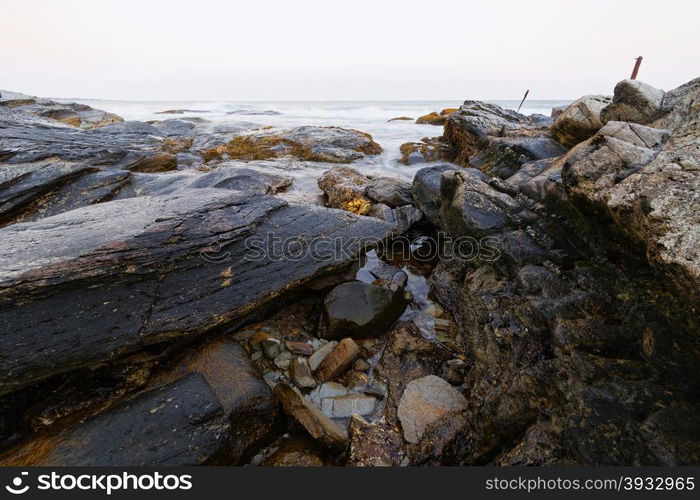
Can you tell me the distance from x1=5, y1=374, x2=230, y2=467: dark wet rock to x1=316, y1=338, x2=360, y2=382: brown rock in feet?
4.35

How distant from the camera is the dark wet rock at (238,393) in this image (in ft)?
10.5

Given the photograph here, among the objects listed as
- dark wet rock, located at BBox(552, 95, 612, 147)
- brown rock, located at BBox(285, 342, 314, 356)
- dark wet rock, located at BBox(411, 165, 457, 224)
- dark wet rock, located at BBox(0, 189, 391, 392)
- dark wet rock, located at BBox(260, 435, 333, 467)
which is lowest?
dark wet rock, located at BBox(260, 435, 333, 467)

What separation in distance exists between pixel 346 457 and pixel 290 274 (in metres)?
2.37

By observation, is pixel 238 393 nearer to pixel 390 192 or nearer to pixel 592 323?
pixel 592 323

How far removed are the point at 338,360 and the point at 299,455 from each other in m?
1.17

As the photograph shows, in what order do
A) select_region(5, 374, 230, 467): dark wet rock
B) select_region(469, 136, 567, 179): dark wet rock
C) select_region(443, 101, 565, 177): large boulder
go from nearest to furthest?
select_region(5, 374, 230, 467): dark wet rock, select_region(469, 136, 567, 179): dark wet rock, select_region(443, 101, 565, 177): large boulder

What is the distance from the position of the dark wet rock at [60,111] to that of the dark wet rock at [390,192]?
21.3m

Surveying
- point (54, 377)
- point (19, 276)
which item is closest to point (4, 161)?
point (19, 276)

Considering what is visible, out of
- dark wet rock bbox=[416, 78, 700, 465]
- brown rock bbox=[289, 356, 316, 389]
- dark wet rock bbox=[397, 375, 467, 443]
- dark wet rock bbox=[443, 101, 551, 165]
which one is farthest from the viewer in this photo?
dark wet rock bbox=[443, 101, 551, 165]

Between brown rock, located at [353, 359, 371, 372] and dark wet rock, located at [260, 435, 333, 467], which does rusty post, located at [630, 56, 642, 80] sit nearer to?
brown rock, located at [353, 359, 371, 372]

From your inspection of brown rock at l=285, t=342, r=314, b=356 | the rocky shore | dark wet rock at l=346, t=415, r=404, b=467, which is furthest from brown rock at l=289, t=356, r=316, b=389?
dark wet rock at l=346, t=415, r=404, b=467

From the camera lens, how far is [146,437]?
284cm

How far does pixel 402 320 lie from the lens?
5.01 meters

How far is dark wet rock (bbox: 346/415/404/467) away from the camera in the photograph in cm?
317
